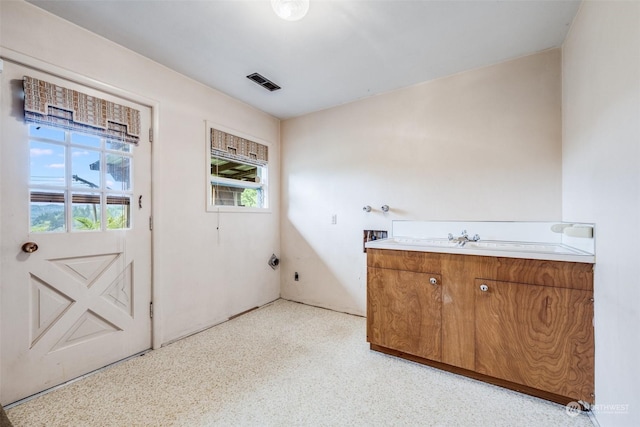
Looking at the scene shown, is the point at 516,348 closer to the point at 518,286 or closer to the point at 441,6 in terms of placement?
the point at 518,286

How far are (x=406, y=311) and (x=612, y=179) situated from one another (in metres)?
1.40

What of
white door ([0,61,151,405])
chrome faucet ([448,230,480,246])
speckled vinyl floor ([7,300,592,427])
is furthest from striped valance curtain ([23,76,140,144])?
chrome faucet ([448,230,480,246])

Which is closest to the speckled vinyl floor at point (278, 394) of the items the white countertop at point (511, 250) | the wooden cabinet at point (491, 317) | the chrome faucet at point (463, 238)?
the wooden cabinet at point (491, 317)

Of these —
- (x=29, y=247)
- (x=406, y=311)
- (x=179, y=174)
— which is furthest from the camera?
(x=179, y=174)

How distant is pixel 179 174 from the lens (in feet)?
7.95

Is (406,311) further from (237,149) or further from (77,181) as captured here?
(77,181)

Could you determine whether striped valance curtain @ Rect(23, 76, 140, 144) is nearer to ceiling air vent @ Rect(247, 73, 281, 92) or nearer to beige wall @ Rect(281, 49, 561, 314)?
ceiling air vent @ Rect(247, 73, 281, 92)

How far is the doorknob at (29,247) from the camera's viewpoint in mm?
1602

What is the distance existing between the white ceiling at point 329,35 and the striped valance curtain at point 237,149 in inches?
20.9

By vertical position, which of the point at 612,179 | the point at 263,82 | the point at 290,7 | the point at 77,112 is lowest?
the point at 612,179

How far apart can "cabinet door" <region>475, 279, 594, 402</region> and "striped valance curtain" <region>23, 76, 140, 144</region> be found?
2.84 meters

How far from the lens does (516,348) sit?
1.64m

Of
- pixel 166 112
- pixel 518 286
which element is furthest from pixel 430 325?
pixel 166 112

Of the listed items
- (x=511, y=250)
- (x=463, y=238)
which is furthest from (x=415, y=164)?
(x=511, y=250)
